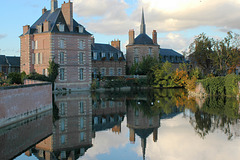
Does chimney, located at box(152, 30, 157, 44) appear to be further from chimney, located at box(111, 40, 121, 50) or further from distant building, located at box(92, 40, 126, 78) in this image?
distant building, located at box(92, 40, 126, 78)

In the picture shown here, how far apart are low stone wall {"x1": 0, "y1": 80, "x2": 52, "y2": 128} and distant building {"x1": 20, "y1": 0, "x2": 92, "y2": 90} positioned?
14.9 m

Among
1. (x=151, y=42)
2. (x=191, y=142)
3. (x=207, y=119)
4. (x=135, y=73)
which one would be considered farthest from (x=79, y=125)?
(x=151, y=42)

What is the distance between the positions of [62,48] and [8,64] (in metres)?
16.1

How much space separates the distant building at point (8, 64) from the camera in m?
43.7

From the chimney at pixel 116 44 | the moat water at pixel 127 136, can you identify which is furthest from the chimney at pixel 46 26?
the moat water at pixel 127 136

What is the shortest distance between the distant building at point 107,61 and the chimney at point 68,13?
31.4 ft

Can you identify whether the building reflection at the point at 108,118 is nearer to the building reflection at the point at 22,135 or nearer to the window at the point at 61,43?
the building reflection at the point at 22,135

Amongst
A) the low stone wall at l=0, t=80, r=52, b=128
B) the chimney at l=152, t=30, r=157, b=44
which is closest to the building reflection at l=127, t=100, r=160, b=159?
the low stone wall at l=0, t=80, r=52, b=128

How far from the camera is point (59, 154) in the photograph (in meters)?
9.19

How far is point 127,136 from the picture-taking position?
1165 cm

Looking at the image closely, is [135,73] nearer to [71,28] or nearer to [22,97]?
[71,28]

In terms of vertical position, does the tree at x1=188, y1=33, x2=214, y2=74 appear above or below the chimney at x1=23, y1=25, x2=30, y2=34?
below

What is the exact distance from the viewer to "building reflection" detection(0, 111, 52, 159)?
9180 millimetres

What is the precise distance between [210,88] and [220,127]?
15.0m
